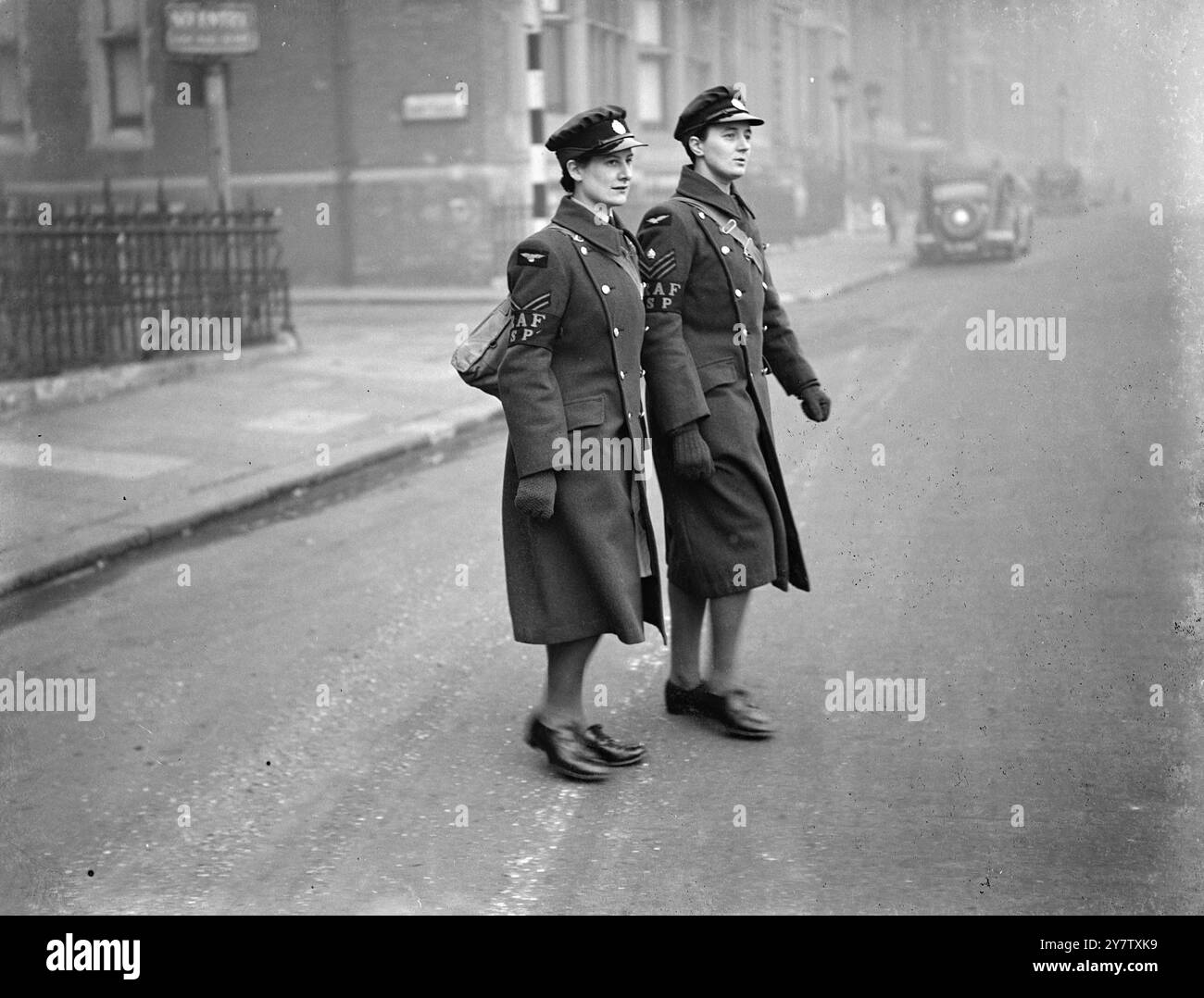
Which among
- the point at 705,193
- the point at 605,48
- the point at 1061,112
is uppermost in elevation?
the point at 605,48

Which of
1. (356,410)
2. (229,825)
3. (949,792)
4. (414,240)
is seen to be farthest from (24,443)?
(414,240)

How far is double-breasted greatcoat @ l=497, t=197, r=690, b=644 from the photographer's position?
4832mm

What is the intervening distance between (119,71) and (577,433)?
23.2m

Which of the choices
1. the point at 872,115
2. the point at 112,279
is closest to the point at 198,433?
the point at 112,279

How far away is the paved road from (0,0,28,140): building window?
17892 millimetres

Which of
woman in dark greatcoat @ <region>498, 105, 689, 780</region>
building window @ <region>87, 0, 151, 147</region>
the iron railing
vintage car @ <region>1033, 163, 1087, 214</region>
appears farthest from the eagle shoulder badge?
vintage car @ <region>1033, 163, 1087, 214</region>

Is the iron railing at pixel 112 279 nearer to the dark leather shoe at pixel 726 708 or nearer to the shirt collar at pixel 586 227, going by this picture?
the dark leather shoe at pixel 726 708

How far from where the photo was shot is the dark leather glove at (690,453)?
5.13 meters

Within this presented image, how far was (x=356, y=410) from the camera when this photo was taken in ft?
42.1

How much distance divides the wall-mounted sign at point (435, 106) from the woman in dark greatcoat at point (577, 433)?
64.8 ft

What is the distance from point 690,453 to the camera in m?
5.13

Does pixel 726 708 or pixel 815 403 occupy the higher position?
pixel 815 403

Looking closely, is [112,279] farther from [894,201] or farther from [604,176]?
[894,201]
